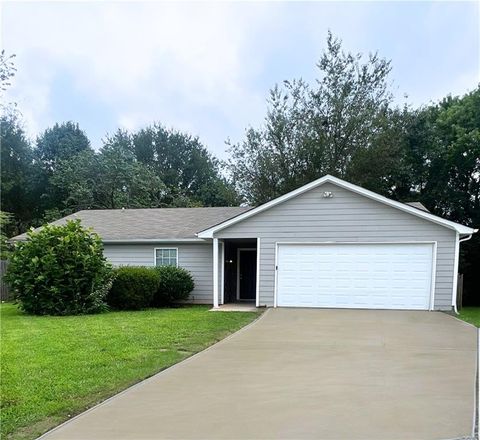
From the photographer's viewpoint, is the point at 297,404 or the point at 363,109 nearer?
the point at 297,404

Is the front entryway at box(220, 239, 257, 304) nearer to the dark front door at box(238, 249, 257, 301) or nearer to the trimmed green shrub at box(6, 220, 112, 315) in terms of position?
the dark front door at box(238, 249, 257, 301)

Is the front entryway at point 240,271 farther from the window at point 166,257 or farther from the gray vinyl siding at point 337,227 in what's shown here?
the gray vinyl siding at point 337,227

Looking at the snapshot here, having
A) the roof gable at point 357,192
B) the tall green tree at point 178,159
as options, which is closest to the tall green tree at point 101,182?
the tall green tree at point 178,159

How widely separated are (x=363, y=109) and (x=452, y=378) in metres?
19.9

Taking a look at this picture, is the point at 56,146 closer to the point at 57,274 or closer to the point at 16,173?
the point at 16,173

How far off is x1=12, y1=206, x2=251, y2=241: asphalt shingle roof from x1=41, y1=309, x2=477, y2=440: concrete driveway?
821 cm

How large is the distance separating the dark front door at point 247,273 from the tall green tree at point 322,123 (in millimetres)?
8003

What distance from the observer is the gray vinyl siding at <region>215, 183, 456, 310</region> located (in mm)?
12328

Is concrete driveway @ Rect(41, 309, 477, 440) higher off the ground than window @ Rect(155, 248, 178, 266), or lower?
higher

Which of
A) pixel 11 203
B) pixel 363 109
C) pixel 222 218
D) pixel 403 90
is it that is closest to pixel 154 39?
pixel 222 218

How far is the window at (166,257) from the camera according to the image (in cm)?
1527

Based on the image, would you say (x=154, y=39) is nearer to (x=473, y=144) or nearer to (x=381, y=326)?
(x=381, y=326)

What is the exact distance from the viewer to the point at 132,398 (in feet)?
14.9

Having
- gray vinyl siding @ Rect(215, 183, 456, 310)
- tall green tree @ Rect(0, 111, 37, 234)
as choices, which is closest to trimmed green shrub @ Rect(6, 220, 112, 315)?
gray vinyl siding @ Rect(215, 183, 456, 310)
